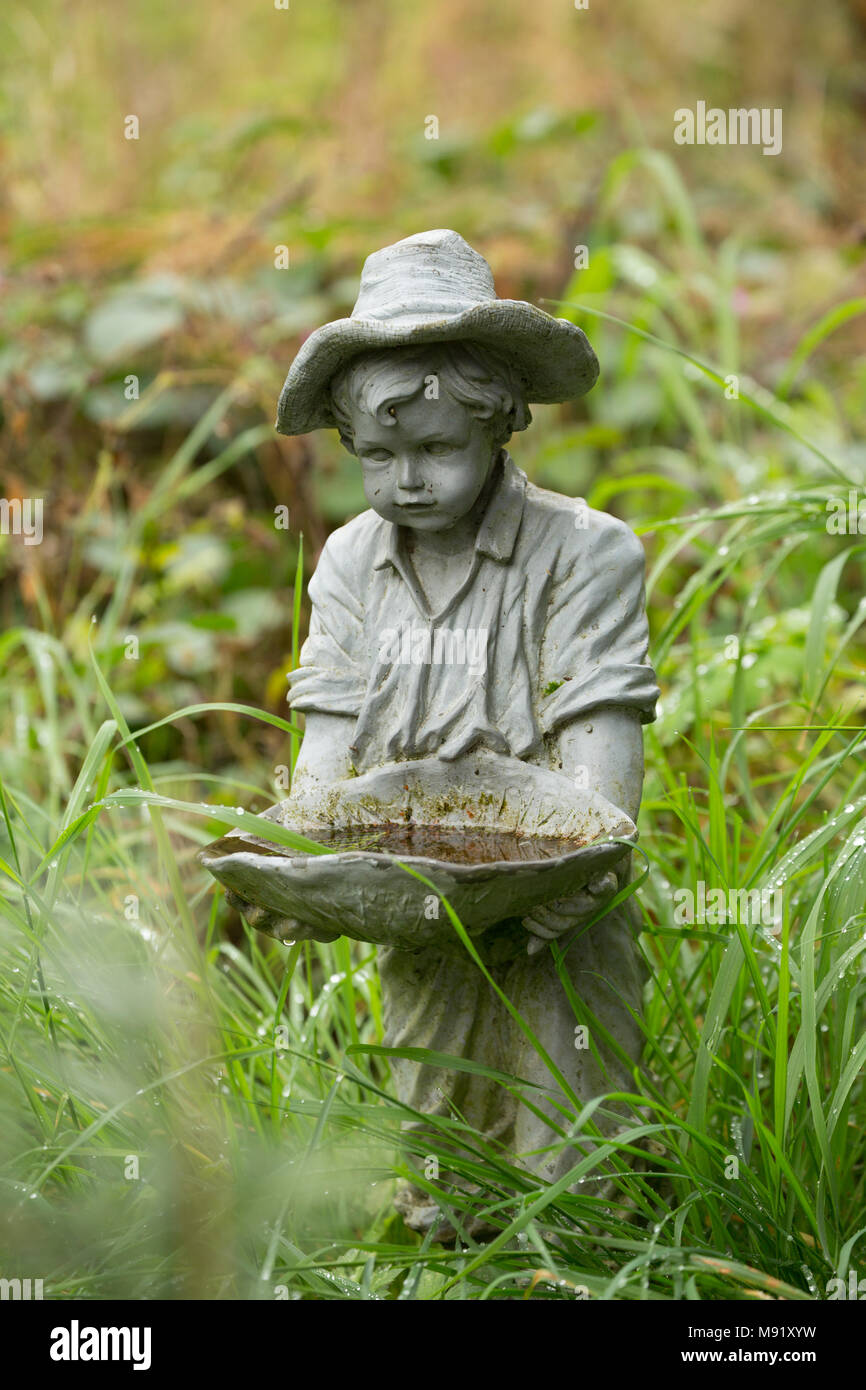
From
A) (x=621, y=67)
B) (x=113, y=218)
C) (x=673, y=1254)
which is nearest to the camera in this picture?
(x=673, y=1254)

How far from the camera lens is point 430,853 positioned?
2.03 metres

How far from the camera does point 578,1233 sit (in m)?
2.03

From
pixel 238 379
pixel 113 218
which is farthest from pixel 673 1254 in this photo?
pixel 113 218

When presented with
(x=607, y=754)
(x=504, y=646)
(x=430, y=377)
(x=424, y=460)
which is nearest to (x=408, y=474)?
(x=424, y=460)

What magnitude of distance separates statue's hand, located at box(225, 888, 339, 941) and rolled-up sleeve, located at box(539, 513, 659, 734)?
461 mm

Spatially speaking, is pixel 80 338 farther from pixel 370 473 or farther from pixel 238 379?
pixel 370 473

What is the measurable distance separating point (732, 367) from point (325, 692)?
2.34 m

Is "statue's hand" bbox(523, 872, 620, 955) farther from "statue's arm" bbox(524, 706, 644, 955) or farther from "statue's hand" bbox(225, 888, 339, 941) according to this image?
"statue's hand" bbox(225, 888, 339, 941)

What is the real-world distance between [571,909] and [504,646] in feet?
1.38

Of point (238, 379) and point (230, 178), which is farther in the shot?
point (230, 178)

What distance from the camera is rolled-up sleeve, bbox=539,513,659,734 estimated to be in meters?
2.12

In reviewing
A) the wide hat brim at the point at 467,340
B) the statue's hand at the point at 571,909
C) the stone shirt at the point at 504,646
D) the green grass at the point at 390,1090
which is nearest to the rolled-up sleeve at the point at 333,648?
the stone shirt at the point at 504,646

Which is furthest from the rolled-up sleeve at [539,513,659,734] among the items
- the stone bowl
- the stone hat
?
the stone hat

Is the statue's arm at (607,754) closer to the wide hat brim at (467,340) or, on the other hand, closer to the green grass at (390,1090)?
the green grass at (390,1090)
